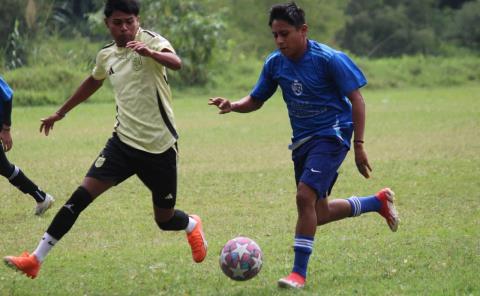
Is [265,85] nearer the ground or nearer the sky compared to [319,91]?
nearer the ground

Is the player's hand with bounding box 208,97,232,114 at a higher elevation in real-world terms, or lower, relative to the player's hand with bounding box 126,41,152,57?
lower

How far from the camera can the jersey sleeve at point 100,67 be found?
6117 millimetres

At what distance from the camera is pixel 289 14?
5.73 metres

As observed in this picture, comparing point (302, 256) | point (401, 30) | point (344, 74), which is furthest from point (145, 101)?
point (401, 30)

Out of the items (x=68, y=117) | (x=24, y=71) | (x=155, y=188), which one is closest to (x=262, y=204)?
(x=155, y=188)

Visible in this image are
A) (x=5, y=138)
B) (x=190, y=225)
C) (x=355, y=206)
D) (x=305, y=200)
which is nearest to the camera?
(x=305, y=200)

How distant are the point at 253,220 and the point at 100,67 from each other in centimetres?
272

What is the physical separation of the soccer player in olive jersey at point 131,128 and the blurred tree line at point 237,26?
19.3 meters

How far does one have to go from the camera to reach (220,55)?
26.8 meters

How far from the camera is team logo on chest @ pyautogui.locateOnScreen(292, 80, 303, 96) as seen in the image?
588 cm

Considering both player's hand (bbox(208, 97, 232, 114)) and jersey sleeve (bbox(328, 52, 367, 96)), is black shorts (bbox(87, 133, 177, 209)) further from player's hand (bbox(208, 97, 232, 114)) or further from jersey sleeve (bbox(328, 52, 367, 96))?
jersey sleeve (bbox(328, 52, 367, 96))

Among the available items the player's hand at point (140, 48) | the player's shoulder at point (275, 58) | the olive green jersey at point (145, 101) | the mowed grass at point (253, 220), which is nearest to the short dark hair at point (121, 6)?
the olive green jersey at point (145, 101)

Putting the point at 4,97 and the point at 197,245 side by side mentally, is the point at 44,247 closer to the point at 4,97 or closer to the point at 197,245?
the point at 197,245

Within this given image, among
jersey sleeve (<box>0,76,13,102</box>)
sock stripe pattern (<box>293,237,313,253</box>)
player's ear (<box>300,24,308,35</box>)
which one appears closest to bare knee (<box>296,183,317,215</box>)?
sock stripe pattern (<box>293,237,313,253</box>)
